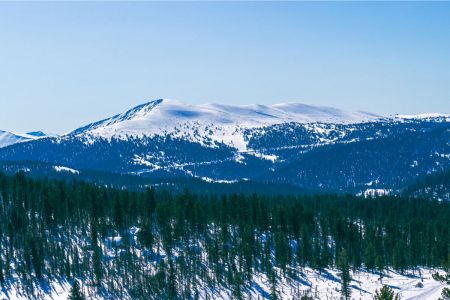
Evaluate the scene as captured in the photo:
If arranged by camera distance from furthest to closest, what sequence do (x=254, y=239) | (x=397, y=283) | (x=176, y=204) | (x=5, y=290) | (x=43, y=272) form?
1. (x=176, y=204)
2. (x=254, y=239)
3. (x=397, y=283)
4. (x=43, y=272)
5. (x=5, y=290)

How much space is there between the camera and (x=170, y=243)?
162 meters

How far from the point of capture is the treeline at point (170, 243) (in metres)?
142

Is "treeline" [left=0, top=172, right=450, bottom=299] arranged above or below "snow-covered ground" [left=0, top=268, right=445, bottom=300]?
above

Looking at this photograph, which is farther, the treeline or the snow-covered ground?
the treeline

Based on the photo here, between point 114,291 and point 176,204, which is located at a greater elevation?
point 176,204

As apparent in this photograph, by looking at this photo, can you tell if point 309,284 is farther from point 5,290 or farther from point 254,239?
point 5,290

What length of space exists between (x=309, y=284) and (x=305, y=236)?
21689mm

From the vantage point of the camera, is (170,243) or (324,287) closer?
(324,287)

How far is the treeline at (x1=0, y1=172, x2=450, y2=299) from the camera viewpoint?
142m

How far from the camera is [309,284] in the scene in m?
148

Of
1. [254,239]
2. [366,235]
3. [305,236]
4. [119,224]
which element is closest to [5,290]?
[119,224]

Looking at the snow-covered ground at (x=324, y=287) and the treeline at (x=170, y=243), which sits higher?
the treeline at (x=170, y=243)

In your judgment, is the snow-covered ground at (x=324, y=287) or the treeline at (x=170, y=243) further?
the treeline at (x=170, y=243)

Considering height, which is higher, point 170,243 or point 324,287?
point 170,243
